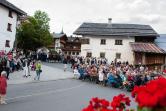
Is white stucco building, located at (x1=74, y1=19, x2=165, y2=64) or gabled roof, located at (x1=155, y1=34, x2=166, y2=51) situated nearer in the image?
white stucco building, located at (x1=74, y1=19, x2=165, y2=64)

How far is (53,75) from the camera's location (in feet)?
122

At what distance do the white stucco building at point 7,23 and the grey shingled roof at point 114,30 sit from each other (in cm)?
1473

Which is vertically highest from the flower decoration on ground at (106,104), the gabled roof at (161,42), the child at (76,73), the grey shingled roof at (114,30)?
the grey shingled roof at (114,30)

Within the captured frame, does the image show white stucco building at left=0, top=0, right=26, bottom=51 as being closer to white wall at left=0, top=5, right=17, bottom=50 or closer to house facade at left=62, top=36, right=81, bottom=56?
white wall at left=0, top=5, right=17, bottom=50

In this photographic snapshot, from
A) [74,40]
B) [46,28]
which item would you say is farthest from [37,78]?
[74,40]

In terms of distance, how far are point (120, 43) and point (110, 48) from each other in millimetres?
1749

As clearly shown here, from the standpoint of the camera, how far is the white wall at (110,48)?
60338 mm

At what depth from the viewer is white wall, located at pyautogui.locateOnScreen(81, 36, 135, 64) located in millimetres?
60338

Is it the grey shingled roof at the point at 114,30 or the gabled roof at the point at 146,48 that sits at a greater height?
the grey shingled roof at the point at 114,30

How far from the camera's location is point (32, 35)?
260ft

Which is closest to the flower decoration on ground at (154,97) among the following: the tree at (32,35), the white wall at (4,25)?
the white wall at (4,25)

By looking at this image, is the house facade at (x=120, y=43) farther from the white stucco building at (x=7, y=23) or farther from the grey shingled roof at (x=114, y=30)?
the white stucco building at (x=7, y=23)

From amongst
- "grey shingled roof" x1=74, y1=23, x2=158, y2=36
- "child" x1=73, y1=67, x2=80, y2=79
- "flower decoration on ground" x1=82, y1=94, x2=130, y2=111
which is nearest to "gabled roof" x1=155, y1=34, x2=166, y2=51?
"grey shingled roof" x1=74, y1=23, x2=158, y2=36

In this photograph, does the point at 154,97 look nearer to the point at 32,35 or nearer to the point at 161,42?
the point at 161,42
